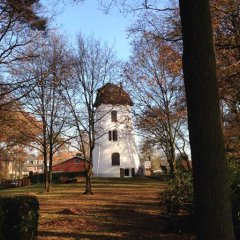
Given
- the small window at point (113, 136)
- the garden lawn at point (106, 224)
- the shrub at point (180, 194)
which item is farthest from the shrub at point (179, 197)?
the small window at point (113, 136)

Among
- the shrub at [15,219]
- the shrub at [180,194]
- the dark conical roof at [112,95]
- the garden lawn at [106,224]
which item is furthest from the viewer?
the dark conical roof at [112,95]

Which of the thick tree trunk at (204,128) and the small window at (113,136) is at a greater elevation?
the small window at (113,136)

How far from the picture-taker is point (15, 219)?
8789 millimetres

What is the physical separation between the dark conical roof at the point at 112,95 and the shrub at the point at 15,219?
71.0 feet

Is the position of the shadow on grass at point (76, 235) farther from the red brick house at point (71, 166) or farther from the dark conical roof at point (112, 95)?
the red brick house at point (71, 166)

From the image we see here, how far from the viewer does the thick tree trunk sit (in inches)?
227

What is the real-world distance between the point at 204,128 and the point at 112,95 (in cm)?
2545

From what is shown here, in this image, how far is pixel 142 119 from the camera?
2955 centimetres

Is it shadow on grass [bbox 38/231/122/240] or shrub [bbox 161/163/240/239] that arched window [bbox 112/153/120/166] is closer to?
shrub [bbox 161/163/240/239]

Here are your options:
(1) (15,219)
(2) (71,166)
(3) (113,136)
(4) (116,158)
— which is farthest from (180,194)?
(2) (71,166)

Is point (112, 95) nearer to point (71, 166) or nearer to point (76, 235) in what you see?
point (76, 235)

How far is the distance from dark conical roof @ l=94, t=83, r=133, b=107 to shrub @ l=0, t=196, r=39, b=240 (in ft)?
71.0

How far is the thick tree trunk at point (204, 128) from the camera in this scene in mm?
5766

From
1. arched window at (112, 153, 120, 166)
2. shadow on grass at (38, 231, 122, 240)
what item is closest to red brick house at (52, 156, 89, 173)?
arched window at (112, 153, 120, 166)
